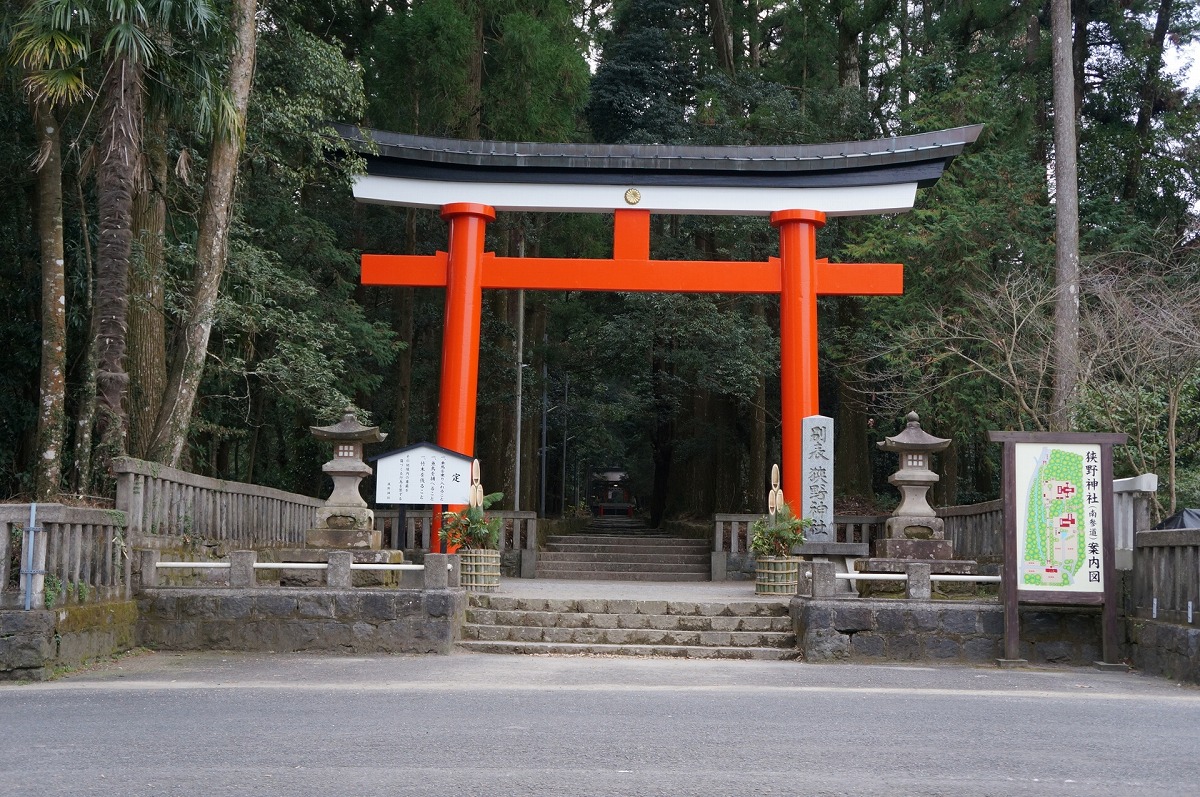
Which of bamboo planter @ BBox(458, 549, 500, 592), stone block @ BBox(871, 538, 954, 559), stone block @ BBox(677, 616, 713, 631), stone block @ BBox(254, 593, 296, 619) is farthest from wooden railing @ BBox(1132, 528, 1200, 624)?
stone block @ BBox(254, 593, 296, 619)

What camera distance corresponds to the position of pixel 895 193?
47.8 feet

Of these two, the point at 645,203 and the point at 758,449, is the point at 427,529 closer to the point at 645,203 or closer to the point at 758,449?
the point at 645,203

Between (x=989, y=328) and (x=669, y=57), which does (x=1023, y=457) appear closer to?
(x=989, y=328)

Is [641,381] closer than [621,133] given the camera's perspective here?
Yes

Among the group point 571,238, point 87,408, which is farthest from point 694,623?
point 571,238

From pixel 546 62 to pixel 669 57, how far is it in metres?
6.74

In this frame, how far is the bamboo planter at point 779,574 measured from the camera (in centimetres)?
1138

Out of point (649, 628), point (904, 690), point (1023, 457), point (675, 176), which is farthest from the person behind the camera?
point (675, 176)

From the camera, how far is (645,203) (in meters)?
14.5

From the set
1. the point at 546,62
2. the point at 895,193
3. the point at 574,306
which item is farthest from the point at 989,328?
the point at 574,306

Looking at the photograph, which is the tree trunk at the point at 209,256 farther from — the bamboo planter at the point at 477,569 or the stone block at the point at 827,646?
the stone block at the point at 827,646

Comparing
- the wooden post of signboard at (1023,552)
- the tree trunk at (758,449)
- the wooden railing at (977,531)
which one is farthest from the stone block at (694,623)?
the tree trunk at (758,449)

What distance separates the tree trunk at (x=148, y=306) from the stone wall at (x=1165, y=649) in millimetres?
8978

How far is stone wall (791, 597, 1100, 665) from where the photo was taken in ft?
29.8
